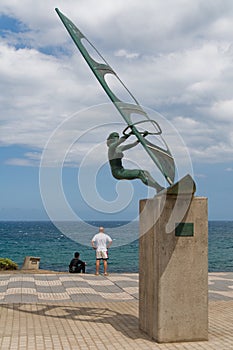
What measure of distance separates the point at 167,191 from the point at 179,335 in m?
2.32

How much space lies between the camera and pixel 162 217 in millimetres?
8805

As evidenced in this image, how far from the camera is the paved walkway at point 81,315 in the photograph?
28.6 ft

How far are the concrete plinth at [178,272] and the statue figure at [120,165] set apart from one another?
1.85 ft

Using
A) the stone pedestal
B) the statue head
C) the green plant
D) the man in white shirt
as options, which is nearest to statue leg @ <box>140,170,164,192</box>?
the statue head

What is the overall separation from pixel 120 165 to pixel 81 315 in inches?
130

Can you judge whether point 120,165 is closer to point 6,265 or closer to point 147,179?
point 147,179

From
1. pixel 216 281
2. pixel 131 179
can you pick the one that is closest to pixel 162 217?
pixel 131 179

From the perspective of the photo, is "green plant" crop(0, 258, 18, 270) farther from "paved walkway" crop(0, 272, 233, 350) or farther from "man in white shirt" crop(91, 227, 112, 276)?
"man in white shirt" crop(91, 227, 112, 276)

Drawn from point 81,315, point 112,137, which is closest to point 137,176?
point 112,137

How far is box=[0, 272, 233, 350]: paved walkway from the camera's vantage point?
28.6ft

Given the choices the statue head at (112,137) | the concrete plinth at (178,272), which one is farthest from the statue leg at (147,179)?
the statue head at (112,137)

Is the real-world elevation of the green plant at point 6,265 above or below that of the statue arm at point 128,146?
below

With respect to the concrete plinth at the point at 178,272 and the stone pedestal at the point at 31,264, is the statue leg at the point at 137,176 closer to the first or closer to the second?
the concrete plinth at the point at 178,272

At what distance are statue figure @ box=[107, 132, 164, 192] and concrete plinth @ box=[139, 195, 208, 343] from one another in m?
0.56
